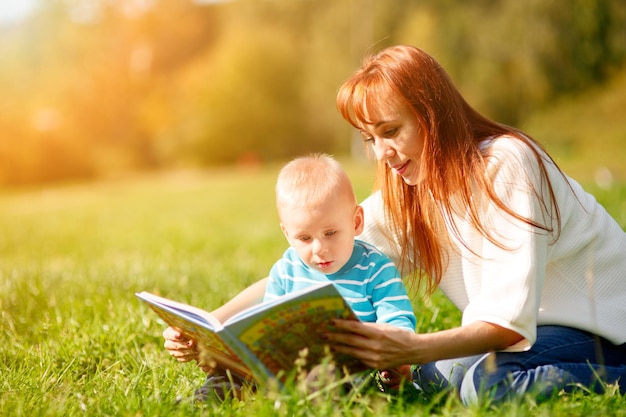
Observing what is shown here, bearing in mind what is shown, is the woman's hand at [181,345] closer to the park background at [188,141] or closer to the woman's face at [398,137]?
the park background at [188,141]

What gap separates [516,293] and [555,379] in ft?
1.33

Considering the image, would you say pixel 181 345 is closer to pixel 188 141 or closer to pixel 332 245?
pixel 332 245

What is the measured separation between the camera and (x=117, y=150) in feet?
124

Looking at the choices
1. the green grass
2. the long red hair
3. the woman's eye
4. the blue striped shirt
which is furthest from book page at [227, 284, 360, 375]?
the woman's eye

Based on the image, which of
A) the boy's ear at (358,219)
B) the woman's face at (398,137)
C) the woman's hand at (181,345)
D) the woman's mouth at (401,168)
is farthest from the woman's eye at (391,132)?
the woman's hand at (181,345)

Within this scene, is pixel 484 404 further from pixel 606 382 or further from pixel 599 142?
pixel 599 142

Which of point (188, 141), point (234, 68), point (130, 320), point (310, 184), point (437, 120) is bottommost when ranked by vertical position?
point (188, 141)

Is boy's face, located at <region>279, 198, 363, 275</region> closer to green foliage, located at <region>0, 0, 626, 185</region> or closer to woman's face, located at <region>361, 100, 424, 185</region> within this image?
woman's face, located at <region>361, 100, 424, 185</region>

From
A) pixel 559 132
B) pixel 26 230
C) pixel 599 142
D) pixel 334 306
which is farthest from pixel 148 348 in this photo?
pixel 559 132

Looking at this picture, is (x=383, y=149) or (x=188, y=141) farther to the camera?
(x=188, y=141)

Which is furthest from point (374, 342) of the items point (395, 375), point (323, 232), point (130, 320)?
point (130, 320)

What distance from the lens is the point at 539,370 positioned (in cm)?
276

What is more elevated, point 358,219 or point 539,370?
point 358,219

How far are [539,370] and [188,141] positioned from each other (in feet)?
127
